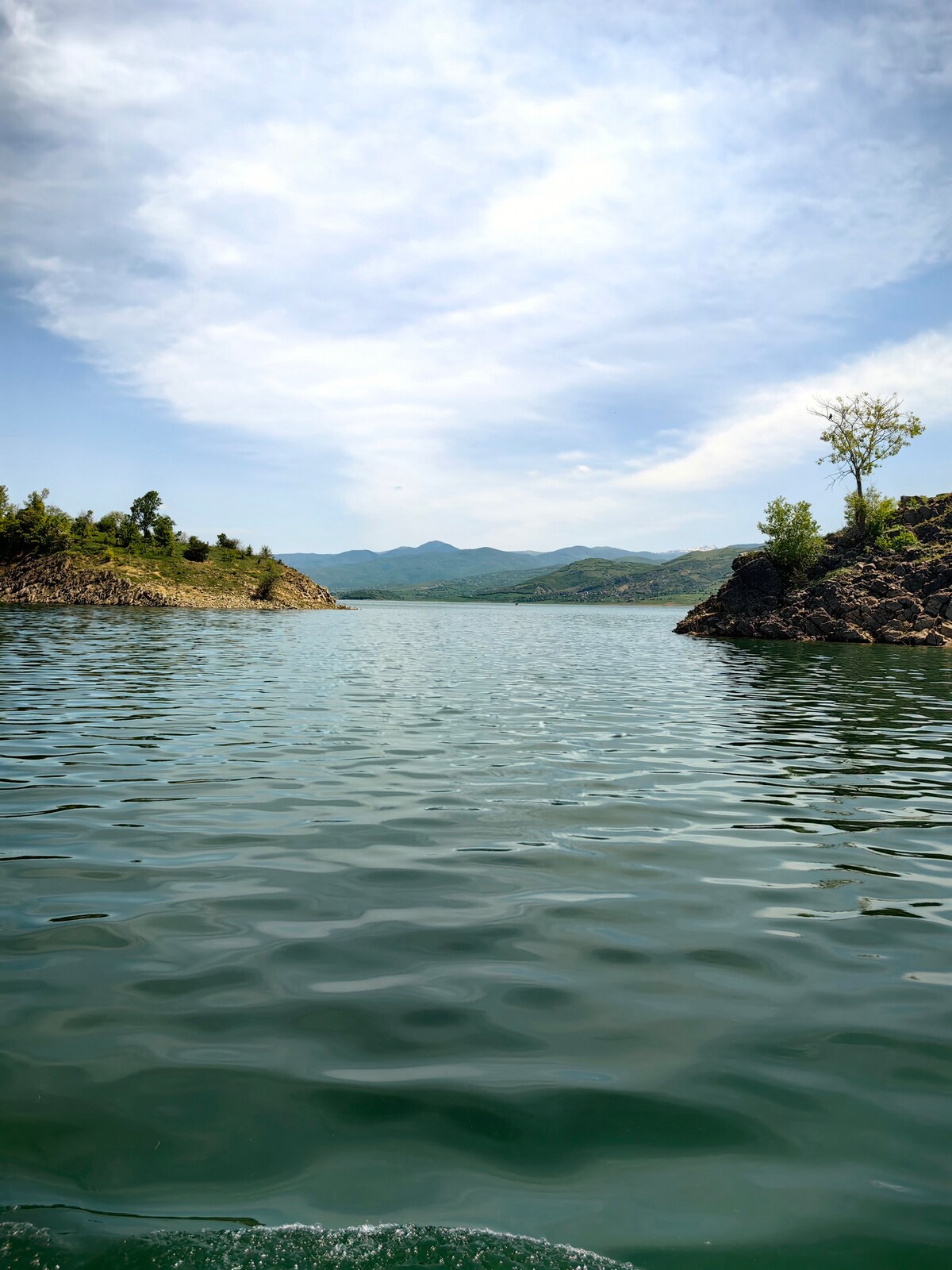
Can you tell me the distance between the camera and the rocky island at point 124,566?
328 feet

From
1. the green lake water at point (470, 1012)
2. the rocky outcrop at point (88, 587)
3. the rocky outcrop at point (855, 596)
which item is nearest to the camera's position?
the green lake water at point (470, 1012)

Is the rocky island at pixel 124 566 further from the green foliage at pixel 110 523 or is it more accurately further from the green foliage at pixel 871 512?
the green foliage at pixel 871 512

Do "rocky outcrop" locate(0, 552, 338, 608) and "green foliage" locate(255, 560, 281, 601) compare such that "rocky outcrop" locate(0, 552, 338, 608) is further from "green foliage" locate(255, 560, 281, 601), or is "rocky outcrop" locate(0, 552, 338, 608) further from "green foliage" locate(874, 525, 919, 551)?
"green foliage" locate(874, 525, 919, 551)

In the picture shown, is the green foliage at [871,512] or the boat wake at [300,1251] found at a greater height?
the green foliage at [871,512]

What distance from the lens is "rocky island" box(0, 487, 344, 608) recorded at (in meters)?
100

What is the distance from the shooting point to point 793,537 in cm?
7038

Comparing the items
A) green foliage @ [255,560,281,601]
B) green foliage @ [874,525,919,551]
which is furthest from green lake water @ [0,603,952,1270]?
green foliage @ [255,560,281,601]

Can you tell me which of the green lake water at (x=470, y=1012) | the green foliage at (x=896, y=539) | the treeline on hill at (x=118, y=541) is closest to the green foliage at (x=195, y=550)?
the treeline on hill at (x=118, y=541)

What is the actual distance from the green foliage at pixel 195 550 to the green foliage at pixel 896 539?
105 metres

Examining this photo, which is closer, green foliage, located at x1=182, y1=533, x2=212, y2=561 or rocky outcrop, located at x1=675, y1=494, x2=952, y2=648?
rocky outcrop, located at x1=675, y1=494, x2=952, y2=648

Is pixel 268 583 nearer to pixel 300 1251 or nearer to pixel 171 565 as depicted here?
pixel 171 565

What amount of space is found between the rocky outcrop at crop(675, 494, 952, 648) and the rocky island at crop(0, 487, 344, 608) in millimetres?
75527

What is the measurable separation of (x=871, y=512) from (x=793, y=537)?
8.41 metres

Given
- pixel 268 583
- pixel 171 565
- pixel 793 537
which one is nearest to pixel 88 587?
pixel 171 565
